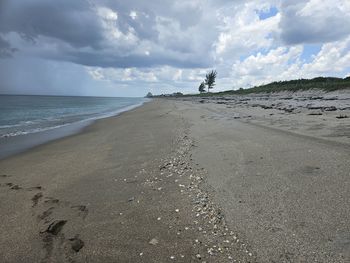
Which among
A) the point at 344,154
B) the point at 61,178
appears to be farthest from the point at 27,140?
the point at 344,154

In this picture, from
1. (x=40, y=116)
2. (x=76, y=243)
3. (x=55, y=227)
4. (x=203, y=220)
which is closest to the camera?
(x=76, y=243)

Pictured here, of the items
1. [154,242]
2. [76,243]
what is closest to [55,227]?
[76,243]

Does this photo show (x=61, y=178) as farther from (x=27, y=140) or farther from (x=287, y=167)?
(x=27, y=140)

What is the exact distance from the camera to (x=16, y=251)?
4008 millimetres

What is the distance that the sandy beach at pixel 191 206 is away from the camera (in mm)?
3600

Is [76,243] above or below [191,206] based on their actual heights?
below

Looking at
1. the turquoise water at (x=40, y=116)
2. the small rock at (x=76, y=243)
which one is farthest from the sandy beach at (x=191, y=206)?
the turquoise water at (x=40, y=116)

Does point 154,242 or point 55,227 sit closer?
point 154,242

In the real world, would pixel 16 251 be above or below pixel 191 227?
below

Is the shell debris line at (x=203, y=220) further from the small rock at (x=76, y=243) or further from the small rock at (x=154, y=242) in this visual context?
the small rock at (x=76, y=243)

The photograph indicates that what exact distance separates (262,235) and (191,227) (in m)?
1.06

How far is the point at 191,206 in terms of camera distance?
4855 mm

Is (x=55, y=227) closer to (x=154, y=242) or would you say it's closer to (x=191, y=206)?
(x=154, y=242)

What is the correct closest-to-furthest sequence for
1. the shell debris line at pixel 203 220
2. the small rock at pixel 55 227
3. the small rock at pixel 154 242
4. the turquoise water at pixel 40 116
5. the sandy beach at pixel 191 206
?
the shell debris line at pixel 203 220, the sandy beach at pixel 191 206, the small rock at pixel 154 242, the small rock at pixel 55 227, the turquoise water at pixel 40 116
